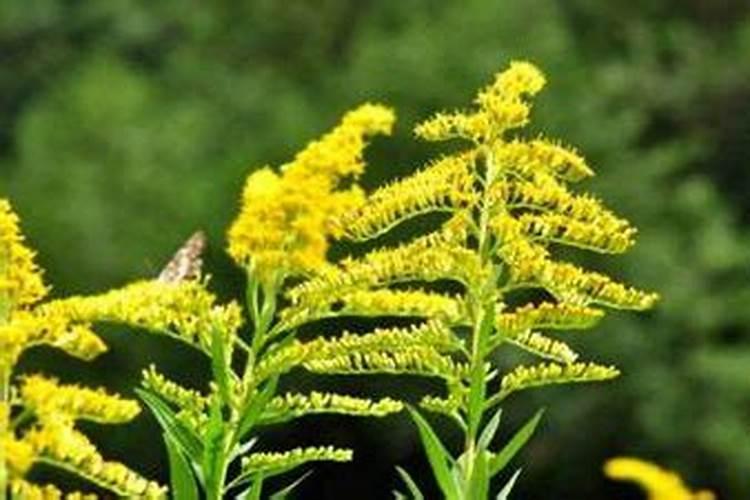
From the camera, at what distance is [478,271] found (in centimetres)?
402

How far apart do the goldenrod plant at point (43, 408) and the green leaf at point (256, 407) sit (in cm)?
45

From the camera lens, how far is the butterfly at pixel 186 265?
14.1 ft

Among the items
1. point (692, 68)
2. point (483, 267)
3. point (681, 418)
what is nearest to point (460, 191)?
point (483, 267)

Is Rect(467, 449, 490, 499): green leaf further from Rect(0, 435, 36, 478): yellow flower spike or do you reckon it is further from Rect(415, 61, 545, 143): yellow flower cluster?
Rect(0, 435, 36, 478): yellow flower spike

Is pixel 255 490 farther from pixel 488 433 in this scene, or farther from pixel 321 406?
pixel 488 433

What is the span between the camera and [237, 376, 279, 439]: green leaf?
3955 millimetres

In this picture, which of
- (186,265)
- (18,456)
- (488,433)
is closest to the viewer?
(18,456)

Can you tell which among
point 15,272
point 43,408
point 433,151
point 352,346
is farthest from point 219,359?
point 433,151

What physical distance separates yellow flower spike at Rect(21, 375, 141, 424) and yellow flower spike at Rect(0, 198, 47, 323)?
0.43ft

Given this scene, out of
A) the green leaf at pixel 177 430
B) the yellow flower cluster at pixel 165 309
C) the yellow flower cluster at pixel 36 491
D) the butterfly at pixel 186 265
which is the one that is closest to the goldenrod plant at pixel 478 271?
the yellow flower cluster at pixel 165 309

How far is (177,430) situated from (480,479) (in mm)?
429

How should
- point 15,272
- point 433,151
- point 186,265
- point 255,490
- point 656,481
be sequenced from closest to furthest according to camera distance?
point 656,481
point 15,272
point 255,490
point 186,265
point 433,151

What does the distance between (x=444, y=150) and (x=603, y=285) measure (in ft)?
123

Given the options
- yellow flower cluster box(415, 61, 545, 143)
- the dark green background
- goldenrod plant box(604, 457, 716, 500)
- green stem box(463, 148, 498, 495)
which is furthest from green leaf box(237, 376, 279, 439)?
the dark green background
